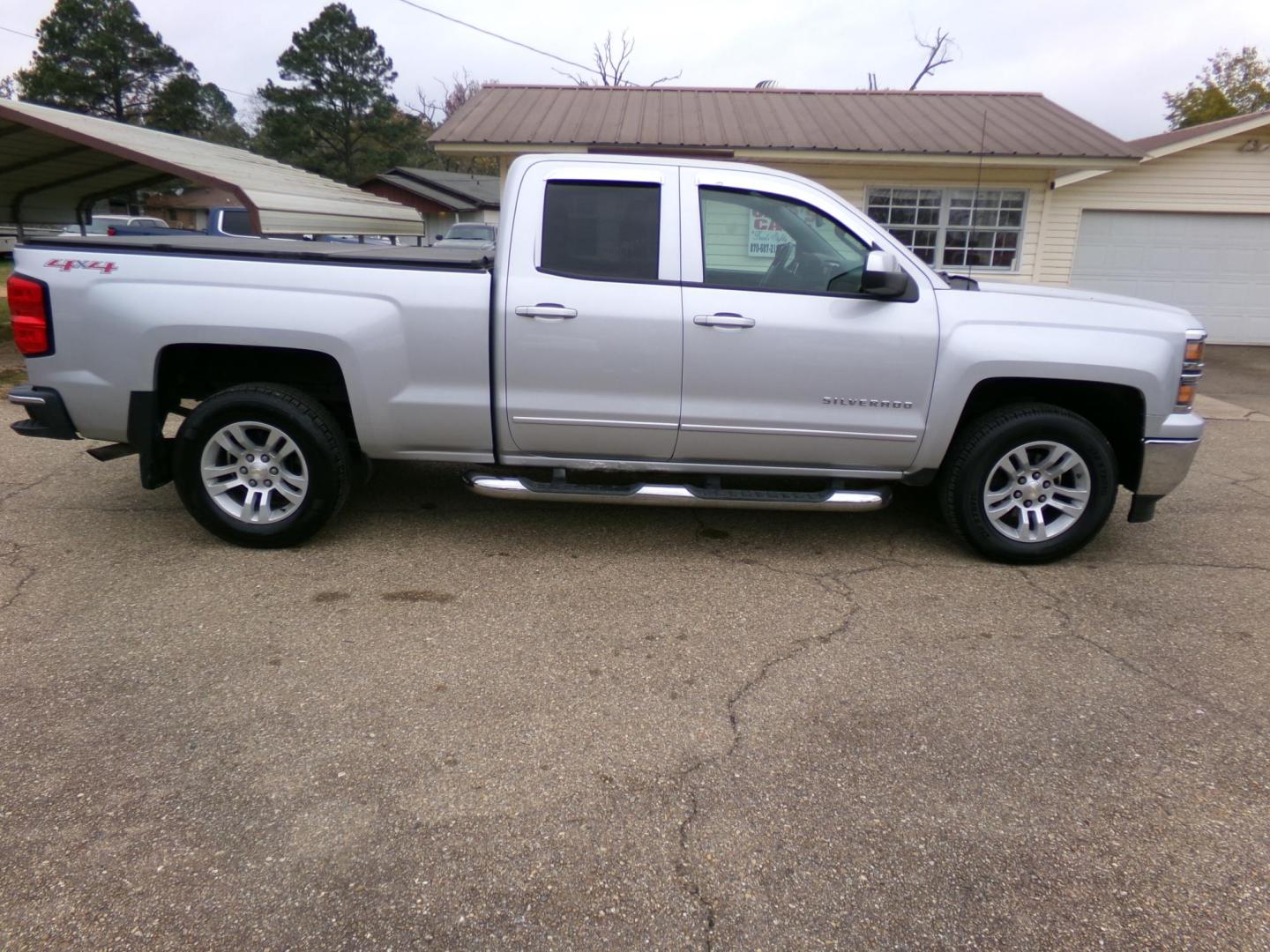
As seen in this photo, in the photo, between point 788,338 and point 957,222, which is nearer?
point 788,338

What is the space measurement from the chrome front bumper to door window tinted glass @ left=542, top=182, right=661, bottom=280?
271 cm

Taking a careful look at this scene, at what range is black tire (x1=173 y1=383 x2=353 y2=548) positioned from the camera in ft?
14.4

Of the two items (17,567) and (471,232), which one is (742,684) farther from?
(471,232)

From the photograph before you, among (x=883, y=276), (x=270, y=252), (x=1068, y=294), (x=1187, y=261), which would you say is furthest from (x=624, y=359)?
(x=1187, y=261)

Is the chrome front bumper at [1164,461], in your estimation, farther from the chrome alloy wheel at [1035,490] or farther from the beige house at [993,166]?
the beige house at [993,166]

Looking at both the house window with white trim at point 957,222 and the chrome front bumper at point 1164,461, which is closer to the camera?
the chrome front bumper at point 1164,461

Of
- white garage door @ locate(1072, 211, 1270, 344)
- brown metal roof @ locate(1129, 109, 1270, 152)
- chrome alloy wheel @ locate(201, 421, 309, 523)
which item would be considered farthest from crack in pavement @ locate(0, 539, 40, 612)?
brown metal roof @ locate(1129, 109, 1270, 152)

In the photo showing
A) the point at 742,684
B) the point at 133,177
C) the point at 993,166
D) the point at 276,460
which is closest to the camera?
the point at 742,684

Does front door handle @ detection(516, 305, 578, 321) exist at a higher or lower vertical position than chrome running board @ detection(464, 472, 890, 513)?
higher

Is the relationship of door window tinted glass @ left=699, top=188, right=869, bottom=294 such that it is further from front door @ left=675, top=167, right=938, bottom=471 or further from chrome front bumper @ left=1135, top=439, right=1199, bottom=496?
chrome front bumper @ left=1135, top=439, right=1199, bottom=496

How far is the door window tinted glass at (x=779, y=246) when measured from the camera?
4406 millimetres

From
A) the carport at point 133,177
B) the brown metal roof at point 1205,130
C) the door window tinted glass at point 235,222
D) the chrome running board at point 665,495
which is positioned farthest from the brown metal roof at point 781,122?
the chrome running board at point 665,495

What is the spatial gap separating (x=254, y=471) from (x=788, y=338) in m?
2.80

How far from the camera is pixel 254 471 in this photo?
4512mm
